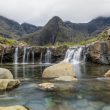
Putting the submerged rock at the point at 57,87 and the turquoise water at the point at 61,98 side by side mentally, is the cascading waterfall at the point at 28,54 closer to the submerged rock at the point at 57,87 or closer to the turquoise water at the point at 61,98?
the submerged rock at the point at 57,87

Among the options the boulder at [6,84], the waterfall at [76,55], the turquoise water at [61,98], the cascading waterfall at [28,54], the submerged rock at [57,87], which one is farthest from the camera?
the cascading waterfall at [28,54]

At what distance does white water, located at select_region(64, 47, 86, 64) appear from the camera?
7400 cm

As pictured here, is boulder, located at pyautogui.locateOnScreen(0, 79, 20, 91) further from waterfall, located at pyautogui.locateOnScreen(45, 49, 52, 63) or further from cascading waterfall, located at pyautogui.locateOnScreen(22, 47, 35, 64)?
cascading waterfall, located at pyautogui.locateOnScreen(22, 47, 35, 64)

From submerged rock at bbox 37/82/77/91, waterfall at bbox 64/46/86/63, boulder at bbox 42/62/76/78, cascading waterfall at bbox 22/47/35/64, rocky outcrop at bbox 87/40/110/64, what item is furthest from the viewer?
cascading waterfall at bbox 22/47/35/64

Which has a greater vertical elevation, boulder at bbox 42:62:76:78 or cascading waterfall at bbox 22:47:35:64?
cascading waterfall at bbox 22:47:35:64

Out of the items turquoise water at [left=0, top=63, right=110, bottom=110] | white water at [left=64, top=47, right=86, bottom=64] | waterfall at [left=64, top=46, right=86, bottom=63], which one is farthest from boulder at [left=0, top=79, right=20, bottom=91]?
waterfall at [left=64, top=46, right=86, bottom=63]

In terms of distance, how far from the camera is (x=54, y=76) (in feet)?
110

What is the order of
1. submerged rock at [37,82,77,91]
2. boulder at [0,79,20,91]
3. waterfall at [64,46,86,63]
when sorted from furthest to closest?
waterfall at [64,46,86,63] → submerged rock at [37,82,77,91] → boulder at [0,79,20,91]

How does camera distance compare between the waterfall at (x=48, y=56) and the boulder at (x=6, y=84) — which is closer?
the boulder at (x=6, y=84)

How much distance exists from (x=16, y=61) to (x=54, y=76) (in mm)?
48188

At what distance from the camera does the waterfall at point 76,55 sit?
74.0 meters

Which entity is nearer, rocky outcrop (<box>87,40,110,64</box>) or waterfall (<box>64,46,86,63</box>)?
rocky outcrop (<box>87,40,110,64</box>)

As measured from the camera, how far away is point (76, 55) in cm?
7481

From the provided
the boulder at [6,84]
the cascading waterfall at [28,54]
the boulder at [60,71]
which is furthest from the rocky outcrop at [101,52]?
the boulder at [6,84]
